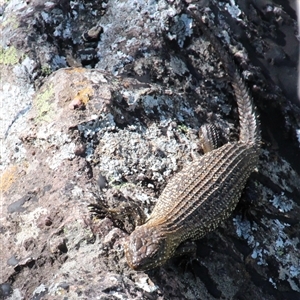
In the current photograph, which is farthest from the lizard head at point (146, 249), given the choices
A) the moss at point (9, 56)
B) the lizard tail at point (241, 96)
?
the moss at point (9, 56)

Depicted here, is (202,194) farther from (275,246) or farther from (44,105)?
(44,105)

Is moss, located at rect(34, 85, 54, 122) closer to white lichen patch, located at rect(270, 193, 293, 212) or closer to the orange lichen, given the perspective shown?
the orange lichen

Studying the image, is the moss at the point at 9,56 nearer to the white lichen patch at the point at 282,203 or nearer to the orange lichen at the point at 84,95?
the orange lichen at the point at 84,95

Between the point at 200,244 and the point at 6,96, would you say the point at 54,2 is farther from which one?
the point at 200,244

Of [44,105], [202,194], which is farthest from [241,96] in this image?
[44,105]

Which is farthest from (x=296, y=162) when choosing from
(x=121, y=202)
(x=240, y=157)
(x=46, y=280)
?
(x=46, y=280)

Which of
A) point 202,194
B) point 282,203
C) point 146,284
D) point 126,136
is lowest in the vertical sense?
point 282,203

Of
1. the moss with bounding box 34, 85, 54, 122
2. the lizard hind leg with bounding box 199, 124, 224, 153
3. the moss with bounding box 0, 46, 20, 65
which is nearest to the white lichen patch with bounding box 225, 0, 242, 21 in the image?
the lizard hind leg with bounding box 199, 124, 224, 153
